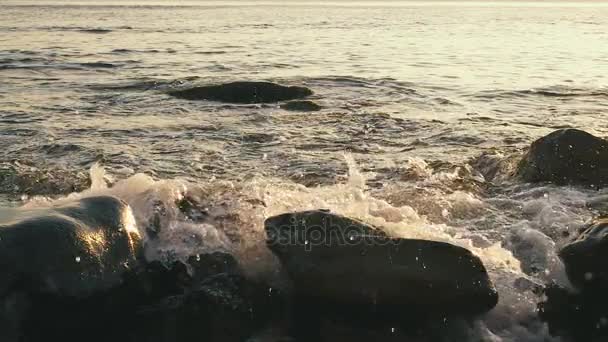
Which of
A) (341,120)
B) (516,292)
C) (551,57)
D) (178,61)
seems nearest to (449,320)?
(516,292)

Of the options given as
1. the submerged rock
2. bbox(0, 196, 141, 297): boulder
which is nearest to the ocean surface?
the submerged rock

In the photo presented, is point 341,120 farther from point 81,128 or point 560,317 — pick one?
point 560,317

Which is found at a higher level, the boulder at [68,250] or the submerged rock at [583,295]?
the boulder at [68,250]

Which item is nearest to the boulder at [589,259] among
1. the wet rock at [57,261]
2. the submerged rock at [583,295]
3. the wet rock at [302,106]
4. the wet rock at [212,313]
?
the submerged rock at [583,295]

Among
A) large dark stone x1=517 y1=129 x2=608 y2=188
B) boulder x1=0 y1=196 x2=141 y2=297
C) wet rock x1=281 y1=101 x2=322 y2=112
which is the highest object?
boulder x1=0 y1=196 x2=141 y2=297

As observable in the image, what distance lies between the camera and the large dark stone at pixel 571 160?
24.8 ft

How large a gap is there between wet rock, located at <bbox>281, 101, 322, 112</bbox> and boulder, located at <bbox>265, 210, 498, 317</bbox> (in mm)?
7752

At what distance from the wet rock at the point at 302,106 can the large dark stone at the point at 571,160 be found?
5665 millimetres

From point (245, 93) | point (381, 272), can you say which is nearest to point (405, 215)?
point (381, 272)

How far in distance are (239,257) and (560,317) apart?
100 inches

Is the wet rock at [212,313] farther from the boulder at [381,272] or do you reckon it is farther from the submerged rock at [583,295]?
the submerged rock at [583,295]

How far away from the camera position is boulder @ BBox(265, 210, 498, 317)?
474 centimetres

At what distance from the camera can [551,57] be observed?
2328 cm

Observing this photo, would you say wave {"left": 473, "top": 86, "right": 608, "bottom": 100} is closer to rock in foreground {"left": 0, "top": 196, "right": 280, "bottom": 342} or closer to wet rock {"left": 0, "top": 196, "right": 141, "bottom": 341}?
rock in foreground {"left": 0, "top": 196, "right": 280, "bottom": 342}
